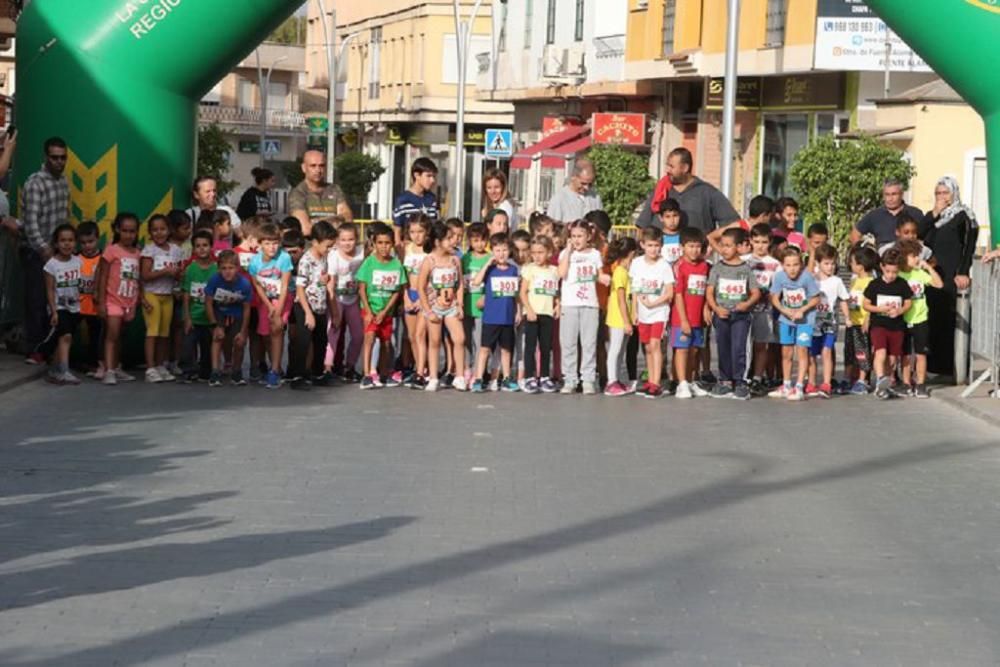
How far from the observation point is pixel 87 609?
7996mm

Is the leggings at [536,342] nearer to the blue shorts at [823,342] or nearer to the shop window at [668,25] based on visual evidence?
the blue shorts at [823,342]

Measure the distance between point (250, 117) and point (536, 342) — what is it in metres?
90.7

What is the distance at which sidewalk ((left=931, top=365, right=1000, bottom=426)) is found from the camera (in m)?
16.1

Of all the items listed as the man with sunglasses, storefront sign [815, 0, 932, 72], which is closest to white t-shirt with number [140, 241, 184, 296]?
the man with sunglasses

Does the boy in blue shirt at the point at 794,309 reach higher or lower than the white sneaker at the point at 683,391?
higher

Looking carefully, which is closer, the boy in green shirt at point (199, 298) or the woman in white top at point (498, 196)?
the boy in green shirt at point (199, 298)

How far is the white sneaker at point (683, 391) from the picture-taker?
17.3 metres

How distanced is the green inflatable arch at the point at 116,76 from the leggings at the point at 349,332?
1848mm

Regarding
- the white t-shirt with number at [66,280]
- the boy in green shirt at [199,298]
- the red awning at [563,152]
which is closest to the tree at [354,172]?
the red awning at [563,152]

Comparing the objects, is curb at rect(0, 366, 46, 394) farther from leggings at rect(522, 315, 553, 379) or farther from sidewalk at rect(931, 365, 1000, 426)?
sidewalk at rect(931, 365, 1000, 426)

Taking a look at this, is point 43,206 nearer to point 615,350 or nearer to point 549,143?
point 615,350

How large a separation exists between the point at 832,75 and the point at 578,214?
21.2 meters

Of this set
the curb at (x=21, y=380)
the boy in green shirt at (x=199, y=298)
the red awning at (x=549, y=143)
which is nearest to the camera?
the curb at (x=21, y=380)

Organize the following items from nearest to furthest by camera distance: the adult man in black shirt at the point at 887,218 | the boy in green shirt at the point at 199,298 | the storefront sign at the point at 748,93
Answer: the boy in green shirt at the point at 199,298 < the adult man in black shirt at the point at 887,218 < the storefront sign at the point at 748,93
